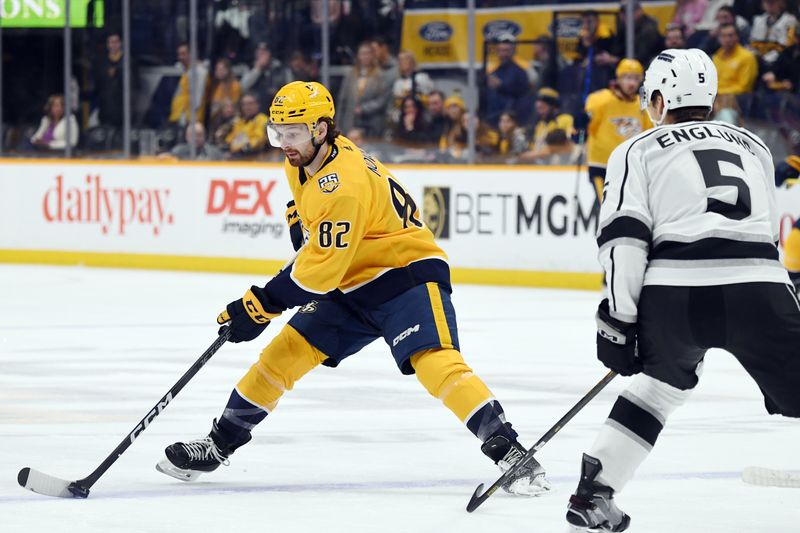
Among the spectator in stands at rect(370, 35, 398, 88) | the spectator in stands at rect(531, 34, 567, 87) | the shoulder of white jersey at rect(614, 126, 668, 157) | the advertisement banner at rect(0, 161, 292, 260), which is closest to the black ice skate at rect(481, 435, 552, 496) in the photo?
the shoulder of white jersey at rect(614, 126, 668, 157)

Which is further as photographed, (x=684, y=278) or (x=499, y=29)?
(x=499, y=29)

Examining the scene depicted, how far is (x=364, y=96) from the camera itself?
40.5 ft

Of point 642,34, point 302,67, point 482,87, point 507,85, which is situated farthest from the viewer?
point 302,67

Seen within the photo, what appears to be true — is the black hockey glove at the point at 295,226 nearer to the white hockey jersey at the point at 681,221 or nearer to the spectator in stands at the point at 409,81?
the white hockey jersey at the point at 681,221

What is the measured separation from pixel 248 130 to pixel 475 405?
898 cm

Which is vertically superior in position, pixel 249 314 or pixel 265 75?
pixel 265 75

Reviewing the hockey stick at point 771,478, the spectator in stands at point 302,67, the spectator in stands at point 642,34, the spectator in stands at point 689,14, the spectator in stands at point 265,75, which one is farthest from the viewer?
the spectator in stands at point 265,75

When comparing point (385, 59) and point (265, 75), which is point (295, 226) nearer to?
point (385, 59)

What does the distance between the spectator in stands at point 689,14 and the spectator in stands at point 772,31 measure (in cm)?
41

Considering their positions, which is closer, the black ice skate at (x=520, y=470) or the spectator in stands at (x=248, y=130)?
the black ice skate at (x=520, y=470)


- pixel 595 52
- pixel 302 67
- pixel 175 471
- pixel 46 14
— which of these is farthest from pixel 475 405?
pixel 46 14

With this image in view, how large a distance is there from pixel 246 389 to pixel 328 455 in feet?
1.59

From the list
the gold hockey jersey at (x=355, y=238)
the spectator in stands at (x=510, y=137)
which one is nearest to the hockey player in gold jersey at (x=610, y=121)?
the spectator in stands at (x=510, y=137)

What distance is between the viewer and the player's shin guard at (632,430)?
3434mm
